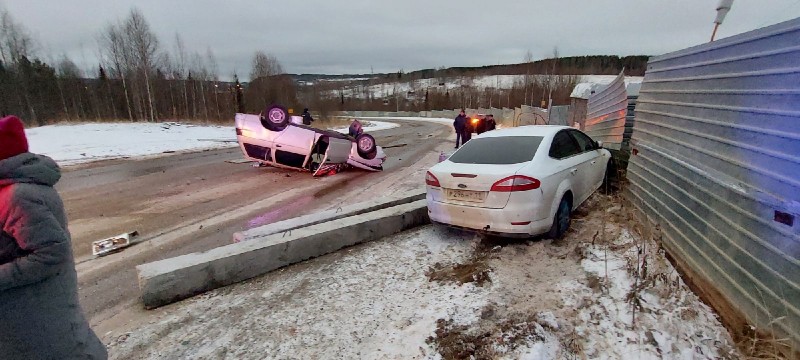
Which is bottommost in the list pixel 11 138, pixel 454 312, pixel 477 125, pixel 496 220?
pixel 454 312

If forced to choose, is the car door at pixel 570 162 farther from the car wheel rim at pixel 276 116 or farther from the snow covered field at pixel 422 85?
the snow covered field at pixel 422 85

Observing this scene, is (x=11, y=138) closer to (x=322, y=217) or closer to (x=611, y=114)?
(x=322, y=217)

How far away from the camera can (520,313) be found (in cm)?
324

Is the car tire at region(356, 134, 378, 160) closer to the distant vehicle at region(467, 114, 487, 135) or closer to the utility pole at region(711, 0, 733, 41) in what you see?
the distant vehicle at region(467, 114, 487, 135)

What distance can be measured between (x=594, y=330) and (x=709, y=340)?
0.82 meters

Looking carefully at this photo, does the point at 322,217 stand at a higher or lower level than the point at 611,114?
lower

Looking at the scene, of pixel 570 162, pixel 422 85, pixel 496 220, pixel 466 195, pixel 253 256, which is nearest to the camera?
pixel 253 256

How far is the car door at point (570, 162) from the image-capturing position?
16.3 feet

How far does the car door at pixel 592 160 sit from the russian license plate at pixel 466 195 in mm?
2328

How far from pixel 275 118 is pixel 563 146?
22.4 feet

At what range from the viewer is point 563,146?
5.33m

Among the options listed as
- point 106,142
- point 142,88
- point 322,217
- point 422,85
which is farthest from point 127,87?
point 422,85

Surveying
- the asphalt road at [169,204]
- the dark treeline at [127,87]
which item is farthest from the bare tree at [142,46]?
the asphalt road at [169,204]

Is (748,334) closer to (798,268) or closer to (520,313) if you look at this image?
(798,268)
